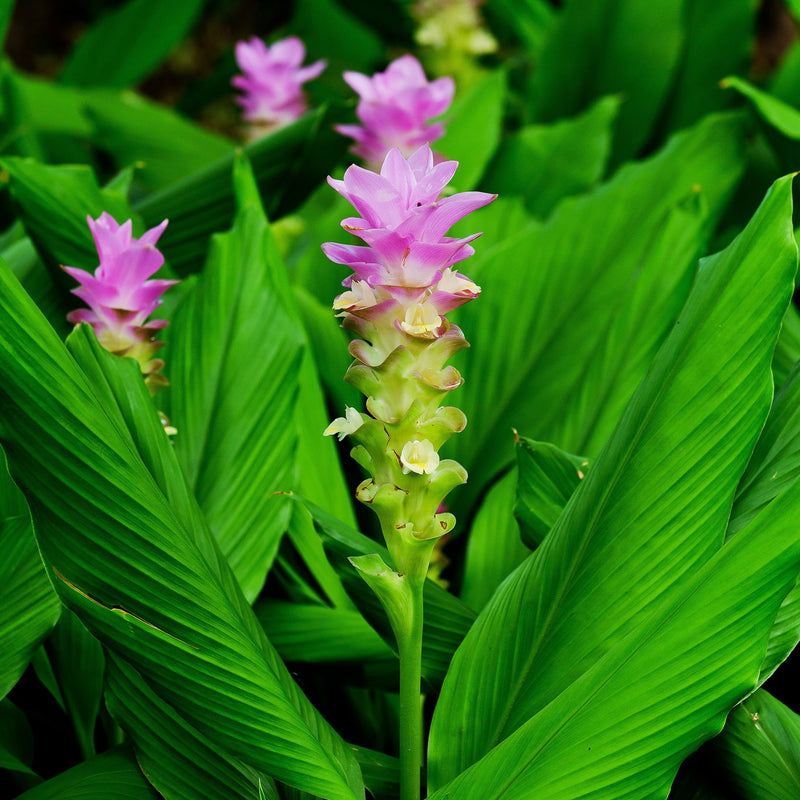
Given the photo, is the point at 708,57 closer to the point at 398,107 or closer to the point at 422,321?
the point at 398,107

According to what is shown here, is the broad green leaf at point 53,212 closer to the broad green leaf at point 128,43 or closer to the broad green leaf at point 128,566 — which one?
the broad green leaf at point 128,566

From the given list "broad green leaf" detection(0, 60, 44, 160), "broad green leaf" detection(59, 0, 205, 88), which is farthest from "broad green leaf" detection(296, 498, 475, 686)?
"broad green leaf" detection(59, 0, 205, 88)

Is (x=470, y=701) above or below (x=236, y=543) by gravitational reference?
below

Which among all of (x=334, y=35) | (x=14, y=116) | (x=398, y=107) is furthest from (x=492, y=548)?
(x=334, y=35)

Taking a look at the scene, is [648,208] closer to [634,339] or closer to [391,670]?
[634,339]

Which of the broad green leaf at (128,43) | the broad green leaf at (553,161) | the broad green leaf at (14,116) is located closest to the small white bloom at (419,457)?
the broad green leaf at (553,161)

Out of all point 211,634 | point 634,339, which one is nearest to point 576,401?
point 634,339
